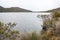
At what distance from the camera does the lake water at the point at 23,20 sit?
4398 mm

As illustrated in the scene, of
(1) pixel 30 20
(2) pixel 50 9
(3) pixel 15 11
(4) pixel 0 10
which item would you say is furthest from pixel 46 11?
(4) pixel 0 10

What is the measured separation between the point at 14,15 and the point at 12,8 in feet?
0.67

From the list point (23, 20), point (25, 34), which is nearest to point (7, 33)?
point (25, 34)

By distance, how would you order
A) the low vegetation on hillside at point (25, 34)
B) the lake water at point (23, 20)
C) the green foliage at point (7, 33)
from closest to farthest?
the low vegetation on hillside at point (25, 34) < the green foliage at point (7, 33) < the lake water at point (23, 20)

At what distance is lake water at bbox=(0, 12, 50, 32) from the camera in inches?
173

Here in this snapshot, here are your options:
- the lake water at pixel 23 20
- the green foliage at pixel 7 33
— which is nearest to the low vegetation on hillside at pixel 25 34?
the green foliage at pixel 7 33

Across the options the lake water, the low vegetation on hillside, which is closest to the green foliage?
the low vegetation on hillside

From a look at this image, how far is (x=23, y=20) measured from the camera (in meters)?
4.57

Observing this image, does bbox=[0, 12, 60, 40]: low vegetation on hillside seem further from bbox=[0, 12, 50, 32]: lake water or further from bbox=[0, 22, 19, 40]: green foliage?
bbox=[0, 12, 50, 32]: lake water

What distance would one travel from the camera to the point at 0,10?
4.48 meters

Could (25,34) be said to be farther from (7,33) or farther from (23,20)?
(23,20)

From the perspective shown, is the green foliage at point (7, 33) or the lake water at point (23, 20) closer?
the green foliage at point (7, 33)

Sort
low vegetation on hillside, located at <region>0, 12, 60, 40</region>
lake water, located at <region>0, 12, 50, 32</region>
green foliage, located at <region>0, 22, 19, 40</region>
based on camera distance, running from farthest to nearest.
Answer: lake water, located at <region>0, 12, 50, 32</region>, green foliage, located at <region>0, 22, 19, 40</region>, low vegetation on hillside, located at <region>0, 12, 60, 40</region>

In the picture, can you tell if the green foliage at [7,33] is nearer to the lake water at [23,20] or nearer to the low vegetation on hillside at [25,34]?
the low vegetation on hillside at [25,34]
